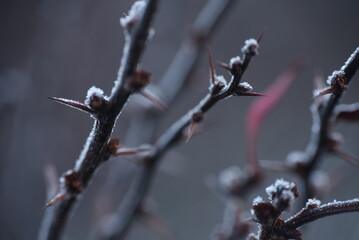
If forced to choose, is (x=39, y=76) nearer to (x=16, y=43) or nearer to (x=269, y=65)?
(x=16, y=43)

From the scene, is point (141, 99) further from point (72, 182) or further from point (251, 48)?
point (251, 48)

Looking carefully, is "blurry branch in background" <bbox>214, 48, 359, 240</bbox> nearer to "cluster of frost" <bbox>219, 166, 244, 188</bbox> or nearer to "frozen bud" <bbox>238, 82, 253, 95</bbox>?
"cluster of frost" <bbox>219, 166, 244, 188</bbox>

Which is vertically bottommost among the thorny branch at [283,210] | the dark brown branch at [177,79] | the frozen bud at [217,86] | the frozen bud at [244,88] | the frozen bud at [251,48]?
the thorny branch at [283,210]

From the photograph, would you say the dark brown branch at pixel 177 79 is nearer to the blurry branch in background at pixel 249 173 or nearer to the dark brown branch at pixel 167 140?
the dark brown branch at pixel 167 140

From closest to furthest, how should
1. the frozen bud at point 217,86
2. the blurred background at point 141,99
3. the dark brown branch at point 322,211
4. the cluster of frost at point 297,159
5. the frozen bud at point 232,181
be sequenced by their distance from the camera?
the dark brown branch at point 322,211 < the frozen bud at point 217,86 < the cluster of frost at point 297,159 < the frozen bud at point 232,181 < the blurred background at point 141,99

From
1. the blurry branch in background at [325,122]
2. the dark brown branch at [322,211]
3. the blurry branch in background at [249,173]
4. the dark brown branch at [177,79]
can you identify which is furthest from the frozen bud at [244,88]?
the dark brown branch at [177,79]

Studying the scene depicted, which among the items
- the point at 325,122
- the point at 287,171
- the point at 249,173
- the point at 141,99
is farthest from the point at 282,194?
the point at 141,99
